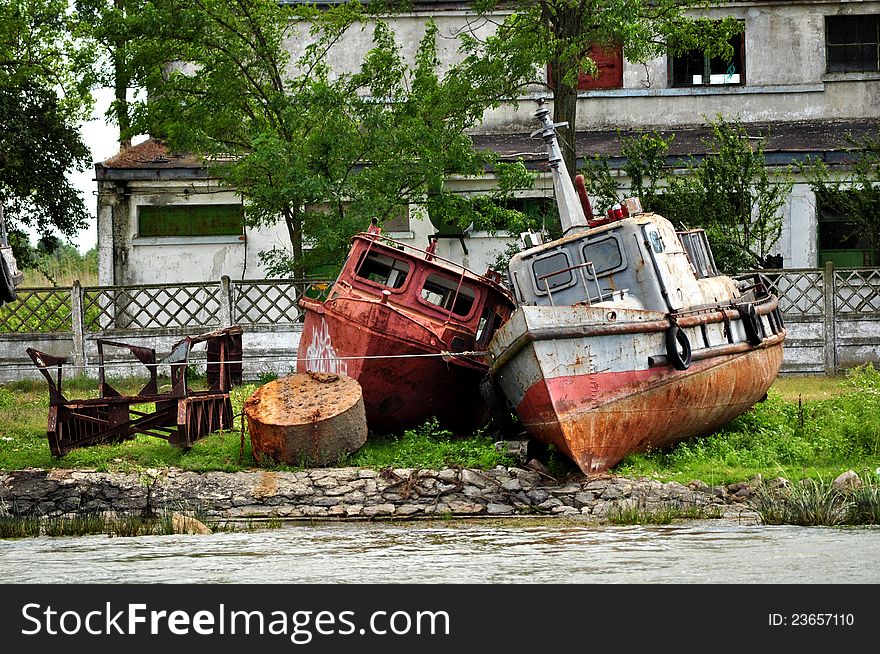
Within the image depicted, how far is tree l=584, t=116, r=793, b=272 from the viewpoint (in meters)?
27.0

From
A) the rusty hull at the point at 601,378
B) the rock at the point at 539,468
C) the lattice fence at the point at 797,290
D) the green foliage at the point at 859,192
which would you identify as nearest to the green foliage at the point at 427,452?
the rock at the point at 539,468

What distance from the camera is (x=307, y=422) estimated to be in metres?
17.0

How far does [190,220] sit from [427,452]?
1448 centimetres

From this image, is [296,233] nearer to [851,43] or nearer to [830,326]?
[830,326]

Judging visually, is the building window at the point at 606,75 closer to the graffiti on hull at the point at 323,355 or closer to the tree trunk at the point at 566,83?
the tree trunk at the point at 566,83

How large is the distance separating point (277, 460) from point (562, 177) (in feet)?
20.4

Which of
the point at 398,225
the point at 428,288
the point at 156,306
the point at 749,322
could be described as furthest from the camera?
the point at 398,225

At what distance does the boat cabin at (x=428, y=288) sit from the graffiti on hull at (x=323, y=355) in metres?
0.53

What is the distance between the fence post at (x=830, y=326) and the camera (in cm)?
2644

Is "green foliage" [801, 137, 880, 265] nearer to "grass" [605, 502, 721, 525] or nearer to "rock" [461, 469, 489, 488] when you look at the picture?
"rock" [461, 469, 489, 488]

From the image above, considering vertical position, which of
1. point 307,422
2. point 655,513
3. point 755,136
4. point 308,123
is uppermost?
point 755,136

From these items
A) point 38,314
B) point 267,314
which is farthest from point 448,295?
point 38,314

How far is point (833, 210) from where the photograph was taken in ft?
95.6

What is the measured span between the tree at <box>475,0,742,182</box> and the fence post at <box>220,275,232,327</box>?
23.0 ft
